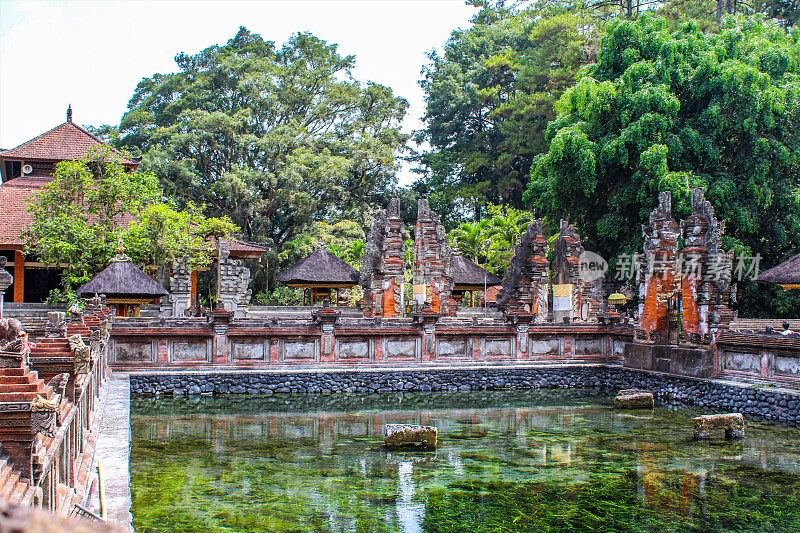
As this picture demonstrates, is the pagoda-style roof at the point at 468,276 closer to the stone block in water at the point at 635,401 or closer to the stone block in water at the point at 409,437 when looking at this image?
the stone block in water at the point at 635,401

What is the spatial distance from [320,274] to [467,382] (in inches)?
328

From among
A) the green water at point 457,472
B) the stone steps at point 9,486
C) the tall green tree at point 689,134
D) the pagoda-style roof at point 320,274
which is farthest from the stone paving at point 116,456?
the tall green tree at point 689,134

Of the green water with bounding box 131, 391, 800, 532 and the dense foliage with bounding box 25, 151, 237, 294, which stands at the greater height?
the dense foliage with bounding box 25, 151, 237, 294

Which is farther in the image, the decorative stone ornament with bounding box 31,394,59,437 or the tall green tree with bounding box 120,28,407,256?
the tall green tree with bounding box 120,28,407,256

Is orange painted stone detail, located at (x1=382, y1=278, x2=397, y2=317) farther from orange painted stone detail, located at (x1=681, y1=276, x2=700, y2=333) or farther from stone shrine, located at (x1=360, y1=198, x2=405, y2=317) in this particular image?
orange painted stone detail, located at (x1=681, y1=276, x2=700, y2=333)

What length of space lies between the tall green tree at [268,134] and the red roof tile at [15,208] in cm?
797

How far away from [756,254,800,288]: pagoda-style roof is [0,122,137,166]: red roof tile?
73.5 ft

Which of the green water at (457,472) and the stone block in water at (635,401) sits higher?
the stone block in water at (635,401)

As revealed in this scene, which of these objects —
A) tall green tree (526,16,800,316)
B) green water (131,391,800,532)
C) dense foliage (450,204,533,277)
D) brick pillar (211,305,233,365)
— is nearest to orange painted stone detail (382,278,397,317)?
brick pillar (211,305,233,365)

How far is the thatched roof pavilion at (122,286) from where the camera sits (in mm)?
21859

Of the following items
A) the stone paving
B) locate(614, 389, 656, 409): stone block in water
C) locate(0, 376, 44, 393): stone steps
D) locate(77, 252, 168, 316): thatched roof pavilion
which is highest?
locate(77, 252, 168, 316): thatched roof pavilion

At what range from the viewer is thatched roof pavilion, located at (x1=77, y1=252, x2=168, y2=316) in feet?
71.7

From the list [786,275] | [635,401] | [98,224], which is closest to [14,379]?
[635,401]

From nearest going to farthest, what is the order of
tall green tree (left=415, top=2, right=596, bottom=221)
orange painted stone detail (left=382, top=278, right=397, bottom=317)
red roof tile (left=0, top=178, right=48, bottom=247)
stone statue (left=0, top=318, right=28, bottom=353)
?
stone statue (left=0, top=318, right=28, bottom=353), orange painted stone detail (left=382, top=278, right=397, bottom=317), red roof tile (left=0, top=178, right=48, bottom=247), tall green tree (left=415, top=2, right=596, bottom=221)
